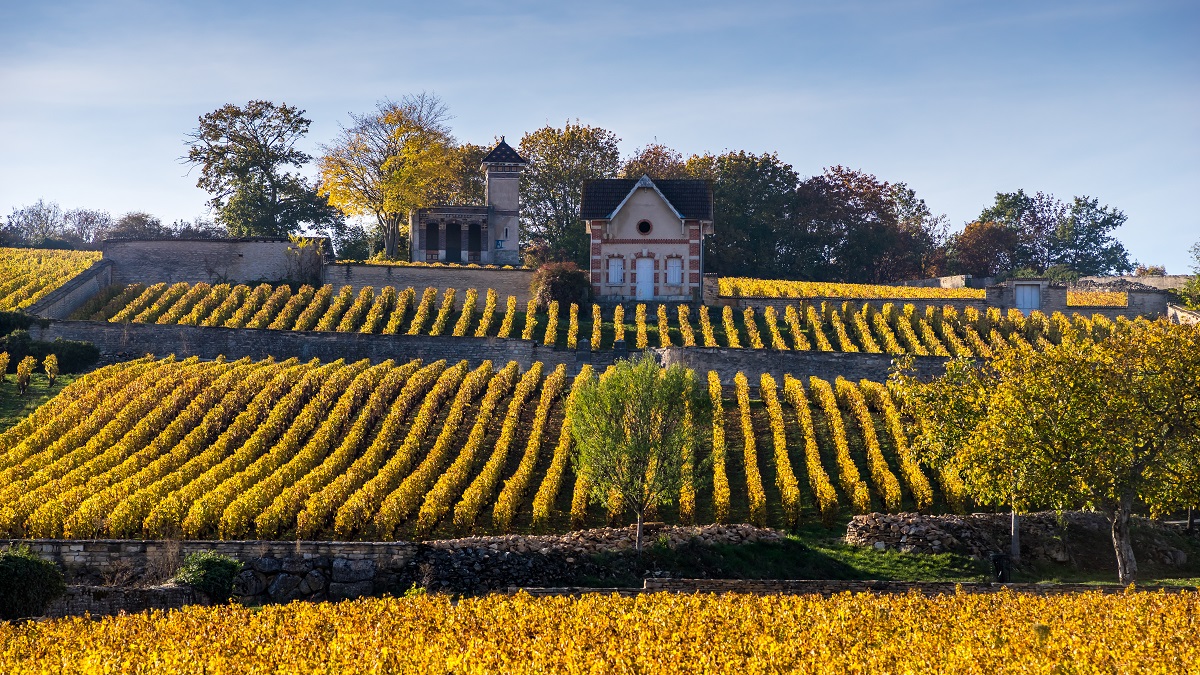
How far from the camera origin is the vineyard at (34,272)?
49500mm

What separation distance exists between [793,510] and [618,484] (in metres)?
4.64

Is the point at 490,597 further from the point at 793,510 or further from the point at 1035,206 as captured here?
the point at 1035,206

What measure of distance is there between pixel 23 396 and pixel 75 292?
13784mm

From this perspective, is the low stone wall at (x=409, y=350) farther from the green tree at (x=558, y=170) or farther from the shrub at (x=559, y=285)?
the green tree at (x=558, y=170)

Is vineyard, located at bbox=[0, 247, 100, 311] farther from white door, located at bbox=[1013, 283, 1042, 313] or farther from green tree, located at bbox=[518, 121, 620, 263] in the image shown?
white door, located at bbox=[1013, 283, 1042, 313]

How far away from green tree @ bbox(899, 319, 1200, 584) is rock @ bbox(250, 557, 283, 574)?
14.6 meters

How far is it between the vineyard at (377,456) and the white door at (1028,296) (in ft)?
62.9

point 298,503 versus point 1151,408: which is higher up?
point 1151,408

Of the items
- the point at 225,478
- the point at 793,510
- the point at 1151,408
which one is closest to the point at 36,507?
the point at 225,478

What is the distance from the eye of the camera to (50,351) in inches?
1671

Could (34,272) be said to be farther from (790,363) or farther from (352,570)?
(352,570)

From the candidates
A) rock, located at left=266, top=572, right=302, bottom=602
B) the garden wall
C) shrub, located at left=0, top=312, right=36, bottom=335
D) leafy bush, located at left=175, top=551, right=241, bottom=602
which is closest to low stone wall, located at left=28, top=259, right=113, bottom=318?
the garden wall

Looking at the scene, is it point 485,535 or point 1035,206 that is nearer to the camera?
point 485,535

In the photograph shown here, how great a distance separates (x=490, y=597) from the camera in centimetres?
2017
